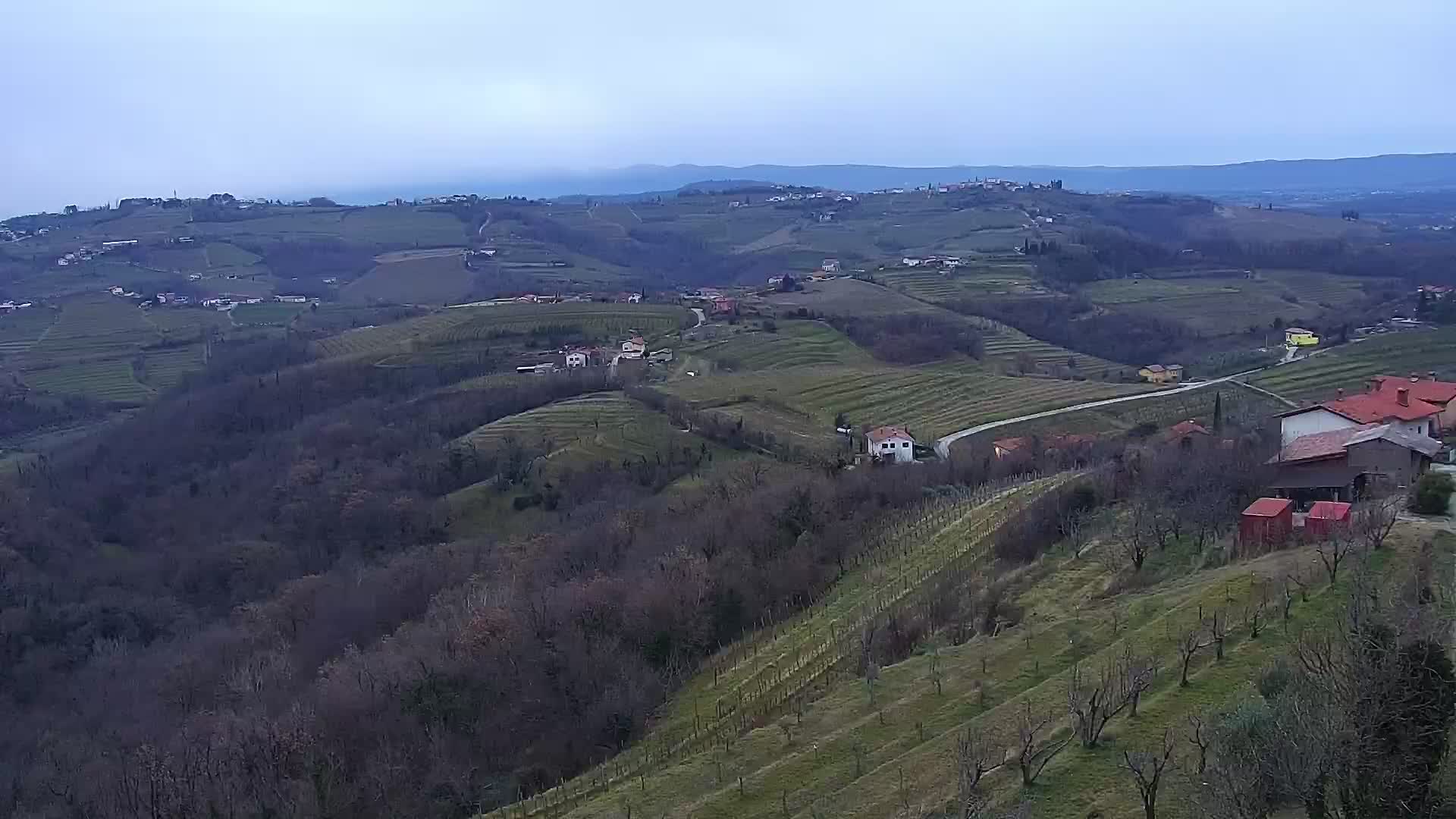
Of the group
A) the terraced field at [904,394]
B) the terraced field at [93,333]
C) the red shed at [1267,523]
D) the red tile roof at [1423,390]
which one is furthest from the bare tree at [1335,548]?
the terraced field at [93,333]

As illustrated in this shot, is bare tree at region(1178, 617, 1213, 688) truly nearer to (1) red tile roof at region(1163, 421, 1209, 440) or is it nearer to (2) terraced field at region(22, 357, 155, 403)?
(1) red tile roof at region(1163, 421, 1209, 440)

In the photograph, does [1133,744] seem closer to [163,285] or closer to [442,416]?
[442,416]

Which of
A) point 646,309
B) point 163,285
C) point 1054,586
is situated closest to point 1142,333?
point 646,309

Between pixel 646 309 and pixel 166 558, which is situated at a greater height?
pixel 646 309

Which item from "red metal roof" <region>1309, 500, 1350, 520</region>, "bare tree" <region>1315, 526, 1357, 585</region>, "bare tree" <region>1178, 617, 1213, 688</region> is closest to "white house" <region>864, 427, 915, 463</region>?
"red metal roof" <region>1309, 500, 1350, 520</region>

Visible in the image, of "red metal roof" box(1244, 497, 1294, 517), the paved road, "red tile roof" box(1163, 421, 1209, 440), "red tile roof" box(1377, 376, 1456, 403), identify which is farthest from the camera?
the paved road
